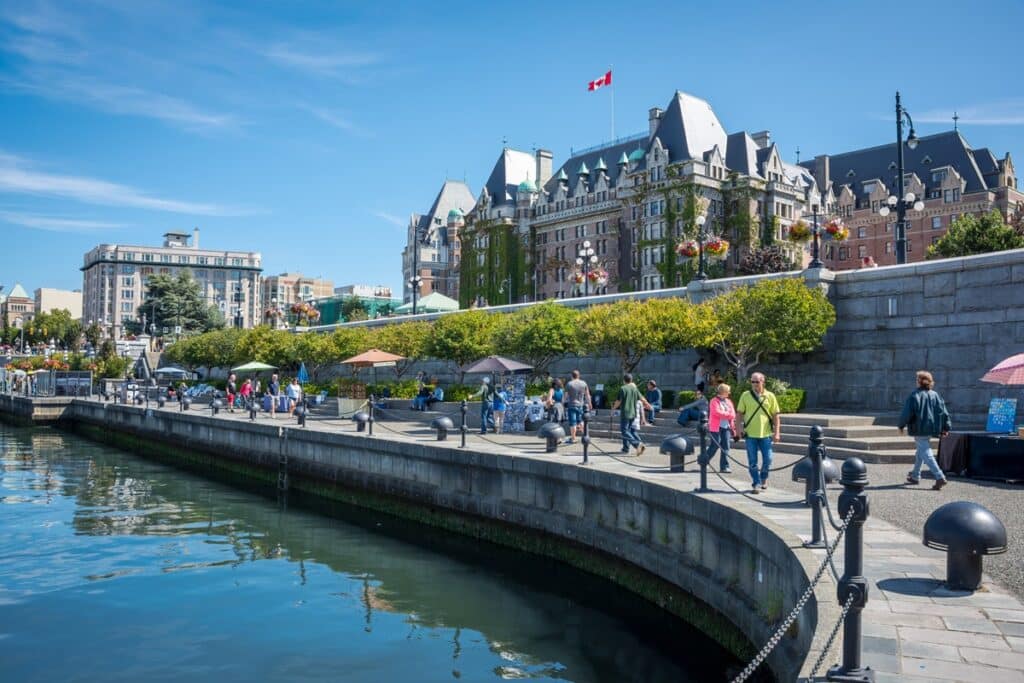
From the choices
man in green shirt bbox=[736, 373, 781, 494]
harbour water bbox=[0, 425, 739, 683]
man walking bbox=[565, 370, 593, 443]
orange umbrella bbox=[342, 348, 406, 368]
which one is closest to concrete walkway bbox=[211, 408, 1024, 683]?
man in green shirt bbox=[736, 373, 781, 494]

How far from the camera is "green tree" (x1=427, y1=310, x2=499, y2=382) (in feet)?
113

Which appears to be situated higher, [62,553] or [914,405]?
[914,405]

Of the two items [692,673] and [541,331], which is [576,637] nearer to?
[692,673]

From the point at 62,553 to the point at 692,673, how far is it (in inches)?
531

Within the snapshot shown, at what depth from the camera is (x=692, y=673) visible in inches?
415

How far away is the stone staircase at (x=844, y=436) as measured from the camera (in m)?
17.8

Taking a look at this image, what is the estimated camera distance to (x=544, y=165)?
317 ft

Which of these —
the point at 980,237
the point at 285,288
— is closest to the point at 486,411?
the point at 980,237

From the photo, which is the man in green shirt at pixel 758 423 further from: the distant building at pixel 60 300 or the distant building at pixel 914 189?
the distant building at pixel 60 300

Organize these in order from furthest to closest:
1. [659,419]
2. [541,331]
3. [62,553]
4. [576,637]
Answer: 1. [541,331]
2. [659,419]
3. [62,553]
4. [576,637]

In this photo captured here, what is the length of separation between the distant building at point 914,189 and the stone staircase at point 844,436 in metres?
56.5

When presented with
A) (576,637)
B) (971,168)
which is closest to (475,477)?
(576,637)

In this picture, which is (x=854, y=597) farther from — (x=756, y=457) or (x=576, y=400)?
(x=576, y=400)

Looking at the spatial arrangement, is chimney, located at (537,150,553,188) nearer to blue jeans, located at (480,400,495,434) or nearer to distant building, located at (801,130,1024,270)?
distant building, located at (801,130,1024,270)
